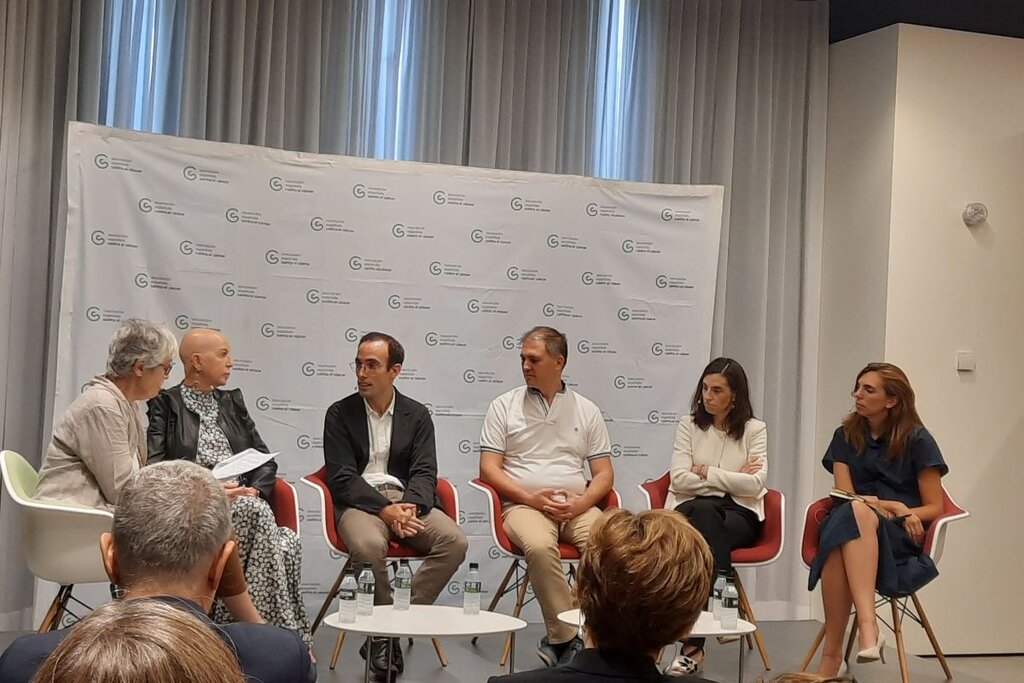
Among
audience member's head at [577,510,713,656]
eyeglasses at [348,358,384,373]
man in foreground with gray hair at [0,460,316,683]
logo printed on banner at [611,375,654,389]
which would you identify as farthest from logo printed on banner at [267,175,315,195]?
audience member's head at [577,510,713,656]

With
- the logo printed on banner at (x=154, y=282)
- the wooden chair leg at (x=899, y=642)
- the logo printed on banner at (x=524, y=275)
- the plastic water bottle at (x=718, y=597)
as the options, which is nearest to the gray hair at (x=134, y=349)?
the logo printed on banner at (x=154, y=282)

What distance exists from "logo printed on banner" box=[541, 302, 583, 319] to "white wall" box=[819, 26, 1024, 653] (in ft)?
5.19

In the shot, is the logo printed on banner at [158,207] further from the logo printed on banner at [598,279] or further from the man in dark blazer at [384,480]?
the logo printed on banner at [598,279]

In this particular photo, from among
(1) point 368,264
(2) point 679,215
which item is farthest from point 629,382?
(1) point 368,264

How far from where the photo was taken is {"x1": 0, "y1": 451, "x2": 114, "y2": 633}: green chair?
4289mm

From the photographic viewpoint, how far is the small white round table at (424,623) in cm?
384

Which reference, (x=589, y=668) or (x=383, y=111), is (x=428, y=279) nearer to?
(x=383, y=111)

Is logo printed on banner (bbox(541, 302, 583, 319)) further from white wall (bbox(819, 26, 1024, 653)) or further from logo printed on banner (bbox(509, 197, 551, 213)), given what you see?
white wall (bbox(819, 26, 1024, 653))

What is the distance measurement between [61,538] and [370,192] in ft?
7.78

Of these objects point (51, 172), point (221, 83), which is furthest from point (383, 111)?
point (51, 172)

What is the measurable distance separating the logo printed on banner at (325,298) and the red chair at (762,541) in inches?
67.9

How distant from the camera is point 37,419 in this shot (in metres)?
5.64

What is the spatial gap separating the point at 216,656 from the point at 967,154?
20.1 ft

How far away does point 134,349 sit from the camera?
177 inches
